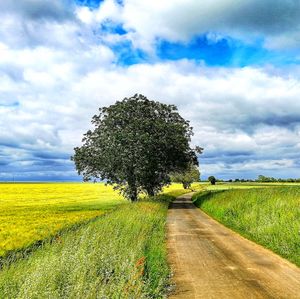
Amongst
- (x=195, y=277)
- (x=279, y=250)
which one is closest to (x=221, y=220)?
(x=279, y=250)

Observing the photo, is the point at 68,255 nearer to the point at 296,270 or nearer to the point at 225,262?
the point at 225,262

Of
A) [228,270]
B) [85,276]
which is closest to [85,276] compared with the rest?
[85,276]

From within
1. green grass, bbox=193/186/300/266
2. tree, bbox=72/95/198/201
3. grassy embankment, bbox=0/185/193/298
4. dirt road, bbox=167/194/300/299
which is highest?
tree, bbox=72/95/198/201

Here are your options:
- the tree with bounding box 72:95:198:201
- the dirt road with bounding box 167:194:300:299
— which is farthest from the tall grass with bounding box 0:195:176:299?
the tree with bounding box 72:95:198:201

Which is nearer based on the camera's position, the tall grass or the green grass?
the tall grass

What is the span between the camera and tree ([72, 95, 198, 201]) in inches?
1833

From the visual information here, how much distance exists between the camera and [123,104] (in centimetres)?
4919

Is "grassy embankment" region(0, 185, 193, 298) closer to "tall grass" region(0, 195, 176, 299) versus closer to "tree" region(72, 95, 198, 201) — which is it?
"tall grass" region(0, 195, 176, 299)

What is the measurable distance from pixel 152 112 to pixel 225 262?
37985 mm

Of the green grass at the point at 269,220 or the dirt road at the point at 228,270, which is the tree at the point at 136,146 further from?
the dirt road at the point at 228,270

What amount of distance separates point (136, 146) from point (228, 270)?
34.1 metres

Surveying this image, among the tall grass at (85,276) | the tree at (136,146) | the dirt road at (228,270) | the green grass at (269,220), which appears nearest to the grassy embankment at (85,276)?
the tall grass at (85,276)

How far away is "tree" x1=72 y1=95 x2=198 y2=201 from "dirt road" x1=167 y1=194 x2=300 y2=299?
2686 cm

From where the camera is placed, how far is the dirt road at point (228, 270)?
33.8 ft
